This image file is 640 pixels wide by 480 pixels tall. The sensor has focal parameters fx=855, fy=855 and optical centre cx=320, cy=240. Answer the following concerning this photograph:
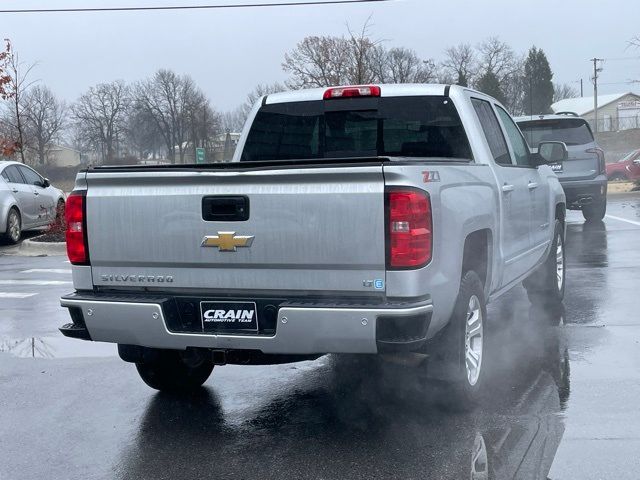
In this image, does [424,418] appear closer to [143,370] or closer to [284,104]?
[143,370]

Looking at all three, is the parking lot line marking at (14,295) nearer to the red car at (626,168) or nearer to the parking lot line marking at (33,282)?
the parking lot line marking at (33,282)

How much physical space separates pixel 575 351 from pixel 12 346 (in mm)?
4761

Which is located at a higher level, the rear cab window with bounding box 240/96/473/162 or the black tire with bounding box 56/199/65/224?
the rear cab window with bounding box 240/96/473/162

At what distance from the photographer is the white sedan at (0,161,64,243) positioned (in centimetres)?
1608

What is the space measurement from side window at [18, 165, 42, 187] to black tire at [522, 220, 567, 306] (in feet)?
39.7

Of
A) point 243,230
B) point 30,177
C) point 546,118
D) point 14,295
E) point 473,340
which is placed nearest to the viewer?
point 243,230

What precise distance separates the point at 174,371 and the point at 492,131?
2.98 meters

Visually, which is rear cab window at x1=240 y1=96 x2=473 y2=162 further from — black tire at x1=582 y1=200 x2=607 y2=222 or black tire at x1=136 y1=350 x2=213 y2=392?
black tire at x1=582 y1=200 x2=607 y2=222

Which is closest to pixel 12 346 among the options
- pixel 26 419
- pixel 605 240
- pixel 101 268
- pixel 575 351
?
pixel 26 419

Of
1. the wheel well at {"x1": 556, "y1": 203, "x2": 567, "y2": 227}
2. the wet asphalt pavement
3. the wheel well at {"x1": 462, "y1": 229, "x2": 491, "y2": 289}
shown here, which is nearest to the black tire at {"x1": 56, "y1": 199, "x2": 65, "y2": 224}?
the wet asphalt pavement

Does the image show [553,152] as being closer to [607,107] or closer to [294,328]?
[294,328]

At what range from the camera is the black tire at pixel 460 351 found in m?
4.79

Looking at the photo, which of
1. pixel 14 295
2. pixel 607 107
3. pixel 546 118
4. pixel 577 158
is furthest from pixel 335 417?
pixel 607 107

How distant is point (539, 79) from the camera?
9219cm
